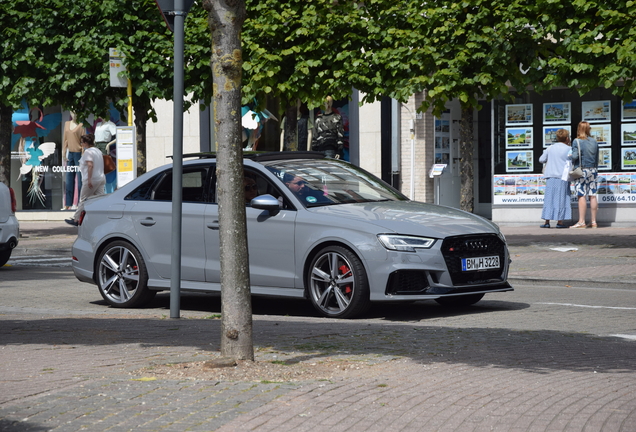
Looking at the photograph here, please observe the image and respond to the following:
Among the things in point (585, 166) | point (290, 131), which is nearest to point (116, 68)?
point (290, 131)

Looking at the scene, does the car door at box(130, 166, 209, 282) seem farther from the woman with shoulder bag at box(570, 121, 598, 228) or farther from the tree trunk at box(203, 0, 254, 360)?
the woman with shoulder bag at box(570, 121, 598, 228)

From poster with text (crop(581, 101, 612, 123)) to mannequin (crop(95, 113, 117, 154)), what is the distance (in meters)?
12.0

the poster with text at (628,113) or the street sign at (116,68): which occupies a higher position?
the street sign at (116,68)

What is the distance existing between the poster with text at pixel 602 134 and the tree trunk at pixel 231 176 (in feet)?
55.6

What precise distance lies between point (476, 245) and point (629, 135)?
13.6 meters

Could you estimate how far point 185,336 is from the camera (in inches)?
314

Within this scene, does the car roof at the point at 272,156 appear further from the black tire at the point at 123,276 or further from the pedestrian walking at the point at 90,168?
the pedestrian walking at the point at 90,168

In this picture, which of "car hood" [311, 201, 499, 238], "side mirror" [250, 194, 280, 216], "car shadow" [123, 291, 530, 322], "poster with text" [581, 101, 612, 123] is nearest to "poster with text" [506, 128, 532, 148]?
"poster with text" [581, 101, 612, 123]

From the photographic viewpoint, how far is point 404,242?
30.2 feet

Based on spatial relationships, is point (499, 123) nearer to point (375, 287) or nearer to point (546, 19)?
point (546, 19)

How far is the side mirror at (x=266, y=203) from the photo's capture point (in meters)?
9.77

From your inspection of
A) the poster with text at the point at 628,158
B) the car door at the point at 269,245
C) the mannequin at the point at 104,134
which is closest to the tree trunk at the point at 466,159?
the poster with text at the point at 628,158

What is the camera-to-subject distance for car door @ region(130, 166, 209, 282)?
34.1ft

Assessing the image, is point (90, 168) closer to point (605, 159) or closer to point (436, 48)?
point (436, 48)
